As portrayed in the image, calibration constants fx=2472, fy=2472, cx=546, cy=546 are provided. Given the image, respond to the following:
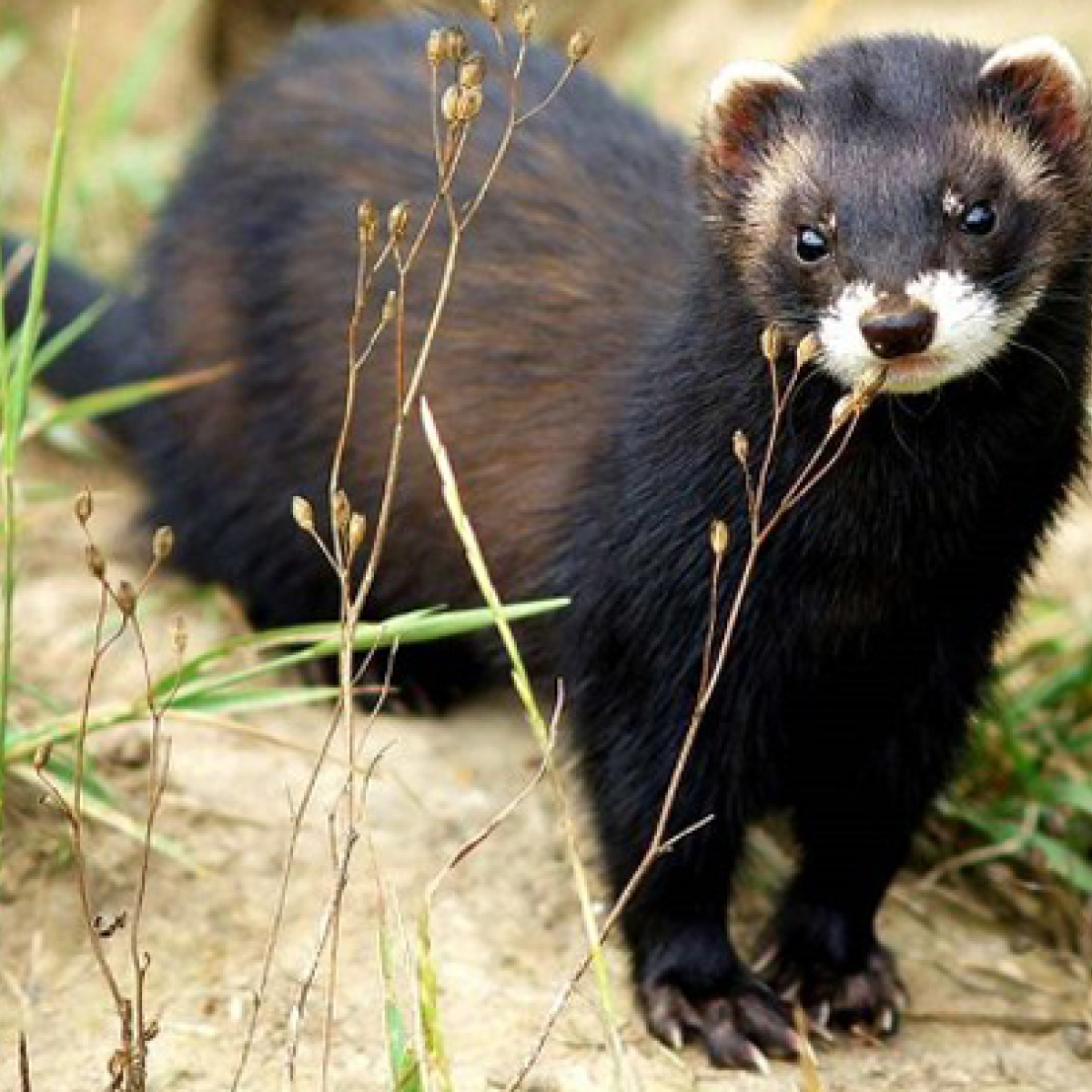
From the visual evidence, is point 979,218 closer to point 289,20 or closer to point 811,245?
point 811,245

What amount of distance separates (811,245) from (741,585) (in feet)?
1.61

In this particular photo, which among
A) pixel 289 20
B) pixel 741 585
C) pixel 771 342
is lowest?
pixel 289 20

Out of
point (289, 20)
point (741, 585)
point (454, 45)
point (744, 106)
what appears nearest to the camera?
point (454, 45)

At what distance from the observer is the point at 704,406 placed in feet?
12.0

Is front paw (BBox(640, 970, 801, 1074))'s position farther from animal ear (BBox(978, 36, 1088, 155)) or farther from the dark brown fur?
the dark brown fur

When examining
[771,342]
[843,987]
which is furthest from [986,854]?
[771,342]

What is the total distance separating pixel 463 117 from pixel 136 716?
1.12m

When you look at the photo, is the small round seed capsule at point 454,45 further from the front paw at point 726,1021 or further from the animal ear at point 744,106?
the front paw at point 726,1021

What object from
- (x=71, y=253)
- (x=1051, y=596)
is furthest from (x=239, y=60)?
(x=1051, y=596)

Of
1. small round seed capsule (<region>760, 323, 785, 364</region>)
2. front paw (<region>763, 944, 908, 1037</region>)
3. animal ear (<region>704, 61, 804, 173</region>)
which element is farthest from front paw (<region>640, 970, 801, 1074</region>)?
animal ear (<region>704, 61, 804, 173</region>)

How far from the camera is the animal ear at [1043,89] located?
137 inches

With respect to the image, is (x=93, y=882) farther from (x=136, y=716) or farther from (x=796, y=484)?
(x=796, y=484)

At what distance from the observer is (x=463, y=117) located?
3.05 meters

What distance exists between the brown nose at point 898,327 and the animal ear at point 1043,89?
0.53 m
